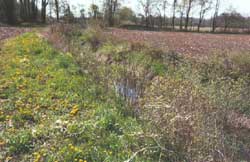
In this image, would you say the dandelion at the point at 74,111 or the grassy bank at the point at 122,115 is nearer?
the grassy bank at the point at 122,115

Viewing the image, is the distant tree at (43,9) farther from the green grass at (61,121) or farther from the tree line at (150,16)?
the green grass at (61,121)

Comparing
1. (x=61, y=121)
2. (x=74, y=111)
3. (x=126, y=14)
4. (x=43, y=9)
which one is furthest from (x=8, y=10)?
(x=61, y=121)

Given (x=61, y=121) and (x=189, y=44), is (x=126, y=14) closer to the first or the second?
(x=189, y=44)

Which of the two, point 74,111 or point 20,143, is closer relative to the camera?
point 20,143

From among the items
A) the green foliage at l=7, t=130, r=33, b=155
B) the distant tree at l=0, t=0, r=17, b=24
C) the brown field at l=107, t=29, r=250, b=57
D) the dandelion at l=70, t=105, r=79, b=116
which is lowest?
the green foliage at l=7, t=130, r=33, b=155

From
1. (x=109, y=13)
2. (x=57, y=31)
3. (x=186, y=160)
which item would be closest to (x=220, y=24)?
(x=109, y=13)

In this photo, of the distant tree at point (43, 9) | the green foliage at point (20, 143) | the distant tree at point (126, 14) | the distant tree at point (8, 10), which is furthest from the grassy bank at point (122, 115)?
the distant tree at point (126, 14)

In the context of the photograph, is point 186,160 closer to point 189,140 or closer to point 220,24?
point 189,140

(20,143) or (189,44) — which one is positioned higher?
(189,44)

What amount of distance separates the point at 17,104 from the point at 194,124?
11.0ft

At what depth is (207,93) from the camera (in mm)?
4996

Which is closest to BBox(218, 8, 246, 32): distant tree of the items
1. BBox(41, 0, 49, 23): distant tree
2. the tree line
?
the tree line

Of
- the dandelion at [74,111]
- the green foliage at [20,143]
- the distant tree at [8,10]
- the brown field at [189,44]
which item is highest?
the distant tree at [8,10]

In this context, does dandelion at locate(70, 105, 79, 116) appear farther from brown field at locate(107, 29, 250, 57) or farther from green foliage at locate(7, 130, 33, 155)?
brown field at locate(107, 29, 250, 57)
